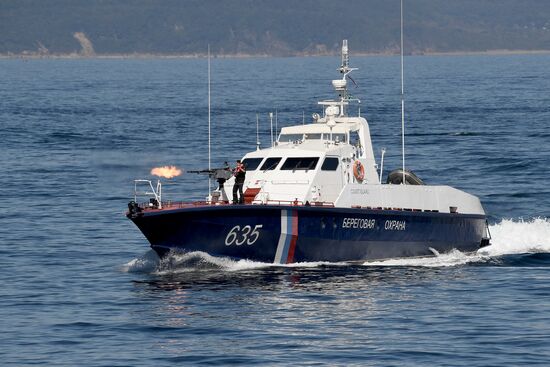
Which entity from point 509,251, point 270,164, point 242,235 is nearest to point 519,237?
point 509,251

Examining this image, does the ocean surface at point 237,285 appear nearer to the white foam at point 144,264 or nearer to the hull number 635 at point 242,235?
the white foam at point 144,264

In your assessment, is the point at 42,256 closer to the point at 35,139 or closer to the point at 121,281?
the point at 121,281

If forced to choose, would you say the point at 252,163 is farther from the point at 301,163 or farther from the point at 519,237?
the point at 519,237

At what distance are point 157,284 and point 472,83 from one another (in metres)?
134

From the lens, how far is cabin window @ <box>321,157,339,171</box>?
41719 mm

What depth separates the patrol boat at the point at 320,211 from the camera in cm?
3950

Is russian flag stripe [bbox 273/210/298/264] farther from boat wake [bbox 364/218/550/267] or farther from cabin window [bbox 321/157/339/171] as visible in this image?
boat wake [bbox 364/218/550/267]

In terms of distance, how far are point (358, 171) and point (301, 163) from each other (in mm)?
2206

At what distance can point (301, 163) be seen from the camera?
41.8 meters

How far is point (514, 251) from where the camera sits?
47000mm

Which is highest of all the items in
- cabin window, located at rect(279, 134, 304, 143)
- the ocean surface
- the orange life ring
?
cabin window, located at rect(279, 134, 304, 143)

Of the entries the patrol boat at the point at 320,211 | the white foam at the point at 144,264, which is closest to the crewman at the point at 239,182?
the patrol boat at the point at 320,211

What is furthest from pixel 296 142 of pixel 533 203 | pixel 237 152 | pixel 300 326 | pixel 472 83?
pixel 472 83

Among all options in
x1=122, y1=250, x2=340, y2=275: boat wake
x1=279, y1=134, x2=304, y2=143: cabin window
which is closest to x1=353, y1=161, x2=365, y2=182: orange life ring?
x1=279, y1=134, x2=304, y2=143: cabin window
